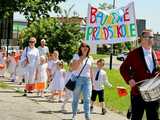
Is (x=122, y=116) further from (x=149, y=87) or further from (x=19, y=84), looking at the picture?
(x=19, y=84)

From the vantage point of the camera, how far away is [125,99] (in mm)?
19266

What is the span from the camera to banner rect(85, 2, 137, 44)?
16.2 metres

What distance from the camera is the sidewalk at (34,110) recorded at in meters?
13.3

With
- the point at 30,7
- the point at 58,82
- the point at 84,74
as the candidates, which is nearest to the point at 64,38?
the point at 30,7

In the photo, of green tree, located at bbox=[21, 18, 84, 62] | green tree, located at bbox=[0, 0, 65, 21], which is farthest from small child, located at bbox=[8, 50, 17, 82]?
green tree, located at bbox=[0, 0, 65, 21]

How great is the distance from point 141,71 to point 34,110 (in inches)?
231

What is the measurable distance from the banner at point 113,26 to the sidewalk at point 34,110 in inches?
76.9

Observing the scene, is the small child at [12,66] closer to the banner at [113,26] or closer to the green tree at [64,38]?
the green tree at [64,38]

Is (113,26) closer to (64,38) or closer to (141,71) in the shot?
(141,71)

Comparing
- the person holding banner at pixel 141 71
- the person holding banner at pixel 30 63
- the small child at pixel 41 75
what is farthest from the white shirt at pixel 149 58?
the small child at pixel 41 75

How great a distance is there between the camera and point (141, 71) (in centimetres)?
901

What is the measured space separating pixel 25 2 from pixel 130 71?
23.4 m

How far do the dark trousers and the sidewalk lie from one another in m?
4.29

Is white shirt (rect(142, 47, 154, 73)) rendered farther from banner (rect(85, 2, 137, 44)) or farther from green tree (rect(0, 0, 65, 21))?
green tree (rect(0, 0, 65, 21))
